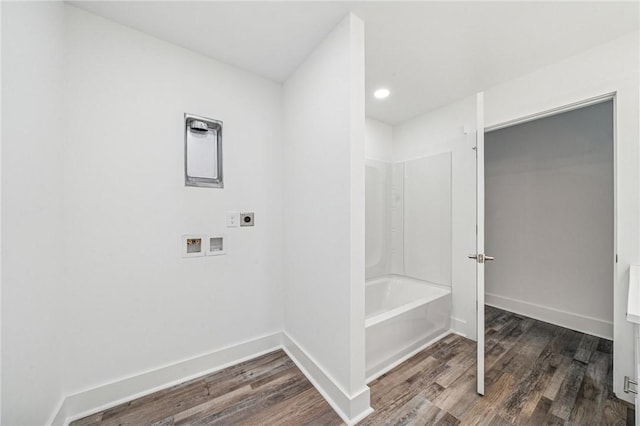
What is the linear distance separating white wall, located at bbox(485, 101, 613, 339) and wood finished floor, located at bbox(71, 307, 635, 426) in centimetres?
68

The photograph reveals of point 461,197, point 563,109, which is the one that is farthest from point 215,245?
point 563,109

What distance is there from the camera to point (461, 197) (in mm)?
2521

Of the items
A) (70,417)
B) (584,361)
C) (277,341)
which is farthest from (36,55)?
(584,361)

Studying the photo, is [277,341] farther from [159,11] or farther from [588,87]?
[588,87]

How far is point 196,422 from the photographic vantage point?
4.59 feet

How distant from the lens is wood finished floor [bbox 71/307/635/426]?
1.42m

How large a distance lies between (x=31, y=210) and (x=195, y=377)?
58.3 inches

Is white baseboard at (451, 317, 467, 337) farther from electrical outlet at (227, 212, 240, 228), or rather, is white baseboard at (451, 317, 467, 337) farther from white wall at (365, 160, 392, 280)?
electrical outlet at (227, 212, 240, 228)

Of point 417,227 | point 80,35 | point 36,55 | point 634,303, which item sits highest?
point 80,35

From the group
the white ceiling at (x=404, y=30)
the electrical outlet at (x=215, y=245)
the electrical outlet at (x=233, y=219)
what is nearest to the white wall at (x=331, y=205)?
the white ceiling at (x=404, y=30)

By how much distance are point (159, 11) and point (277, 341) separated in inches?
103

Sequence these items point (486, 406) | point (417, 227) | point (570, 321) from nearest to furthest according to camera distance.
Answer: point (486, 406), point (570, 321), point (417, 227)

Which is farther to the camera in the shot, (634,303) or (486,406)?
(486,406)

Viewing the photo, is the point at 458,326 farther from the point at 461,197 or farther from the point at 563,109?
the point at 563,109
